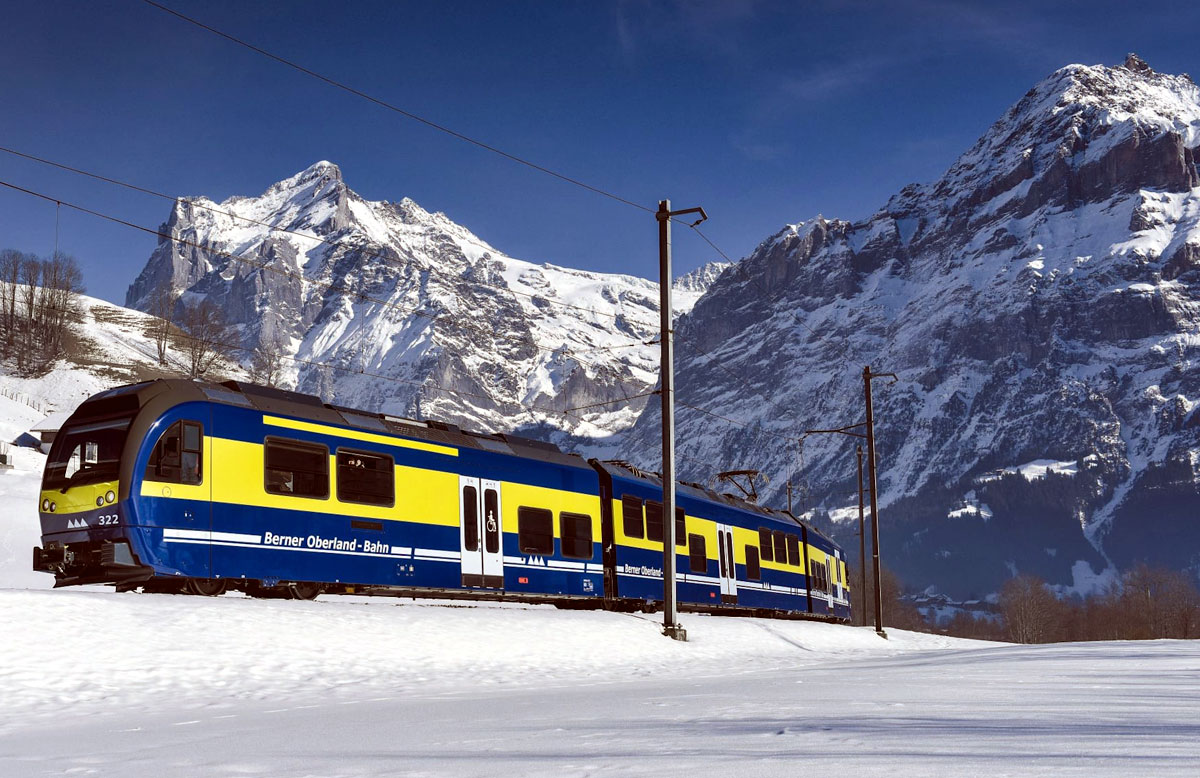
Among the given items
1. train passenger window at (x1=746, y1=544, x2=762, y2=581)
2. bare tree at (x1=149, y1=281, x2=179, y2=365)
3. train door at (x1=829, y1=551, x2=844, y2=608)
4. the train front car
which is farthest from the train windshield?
bare tree at (x1=149, y1=281, x2=179, y2=365)

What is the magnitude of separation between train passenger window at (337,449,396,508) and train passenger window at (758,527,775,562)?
65.4 feet

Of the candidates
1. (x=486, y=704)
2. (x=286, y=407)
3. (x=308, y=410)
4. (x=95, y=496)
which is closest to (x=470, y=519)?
(x=308, y=410)

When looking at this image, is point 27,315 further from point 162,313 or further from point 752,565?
point 752,565

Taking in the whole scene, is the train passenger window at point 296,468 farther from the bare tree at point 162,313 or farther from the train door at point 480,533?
the bare tree at point 162,313

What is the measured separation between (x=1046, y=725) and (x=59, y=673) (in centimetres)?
1193

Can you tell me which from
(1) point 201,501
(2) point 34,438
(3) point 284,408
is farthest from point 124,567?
(2) point 34,438

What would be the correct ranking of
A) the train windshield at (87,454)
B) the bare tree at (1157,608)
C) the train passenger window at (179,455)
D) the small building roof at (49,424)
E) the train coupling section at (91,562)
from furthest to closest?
the bare tree at (1157,608), the small building roof at (49,424), the train windshield at (87,454), the train passenger window at (179,455), the train coupling section at (91,562)

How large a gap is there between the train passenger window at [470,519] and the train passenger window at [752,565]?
15802 millimetres

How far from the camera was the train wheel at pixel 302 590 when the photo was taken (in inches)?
844

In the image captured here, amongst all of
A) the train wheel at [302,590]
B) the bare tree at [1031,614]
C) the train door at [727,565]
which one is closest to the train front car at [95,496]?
the train wheel at [302,590]

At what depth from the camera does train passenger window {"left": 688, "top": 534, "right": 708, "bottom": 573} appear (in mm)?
33625

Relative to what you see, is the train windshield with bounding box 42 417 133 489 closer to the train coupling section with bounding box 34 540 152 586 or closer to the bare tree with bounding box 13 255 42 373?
the train coupling section with bounding box 34 540 152 586

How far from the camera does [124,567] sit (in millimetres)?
18516

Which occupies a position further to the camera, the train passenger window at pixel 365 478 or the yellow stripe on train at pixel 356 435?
the train passenger window at pixel 365 478
